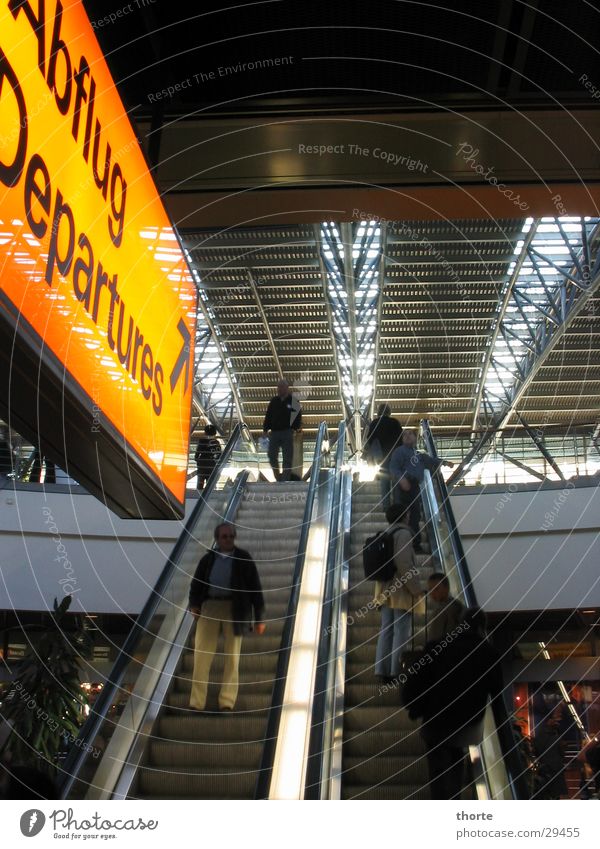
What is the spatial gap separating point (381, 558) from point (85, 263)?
16.1ft

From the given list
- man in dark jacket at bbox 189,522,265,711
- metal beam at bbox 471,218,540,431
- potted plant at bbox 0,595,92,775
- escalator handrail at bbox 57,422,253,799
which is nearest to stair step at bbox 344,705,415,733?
man in dark jacket at bbox 189,522,265,711

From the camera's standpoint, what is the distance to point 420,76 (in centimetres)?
382

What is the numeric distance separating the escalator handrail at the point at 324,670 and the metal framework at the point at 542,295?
5129 millimetres

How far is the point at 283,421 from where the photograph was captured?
1150 cm

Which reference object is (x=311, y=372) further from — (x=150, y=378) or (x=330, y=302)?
(x=150, y=378)

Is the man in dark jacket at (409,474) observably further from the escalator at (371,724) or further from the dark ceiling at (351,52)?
the dark ceiling at (351,52)

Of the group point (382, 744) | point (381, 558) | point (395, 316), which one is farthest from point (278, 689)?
point (395, 316)

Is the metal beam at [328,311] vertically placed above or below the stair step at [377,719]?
above

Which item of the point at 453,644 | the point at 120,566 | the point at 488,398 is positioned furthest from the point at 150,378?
the point at 488,398

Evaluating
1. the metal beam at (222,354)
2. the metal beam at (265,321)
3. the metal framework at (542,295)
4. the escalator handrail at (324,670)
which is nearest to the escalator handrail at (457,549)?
the escalator handrail at (324,670)

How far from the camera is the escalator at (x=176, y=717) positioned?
5.12 m

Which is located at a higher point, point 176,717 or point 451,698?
point 176,717

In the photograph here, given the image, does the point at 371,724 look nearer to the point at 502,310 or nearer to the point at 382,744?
the point at 382,744
